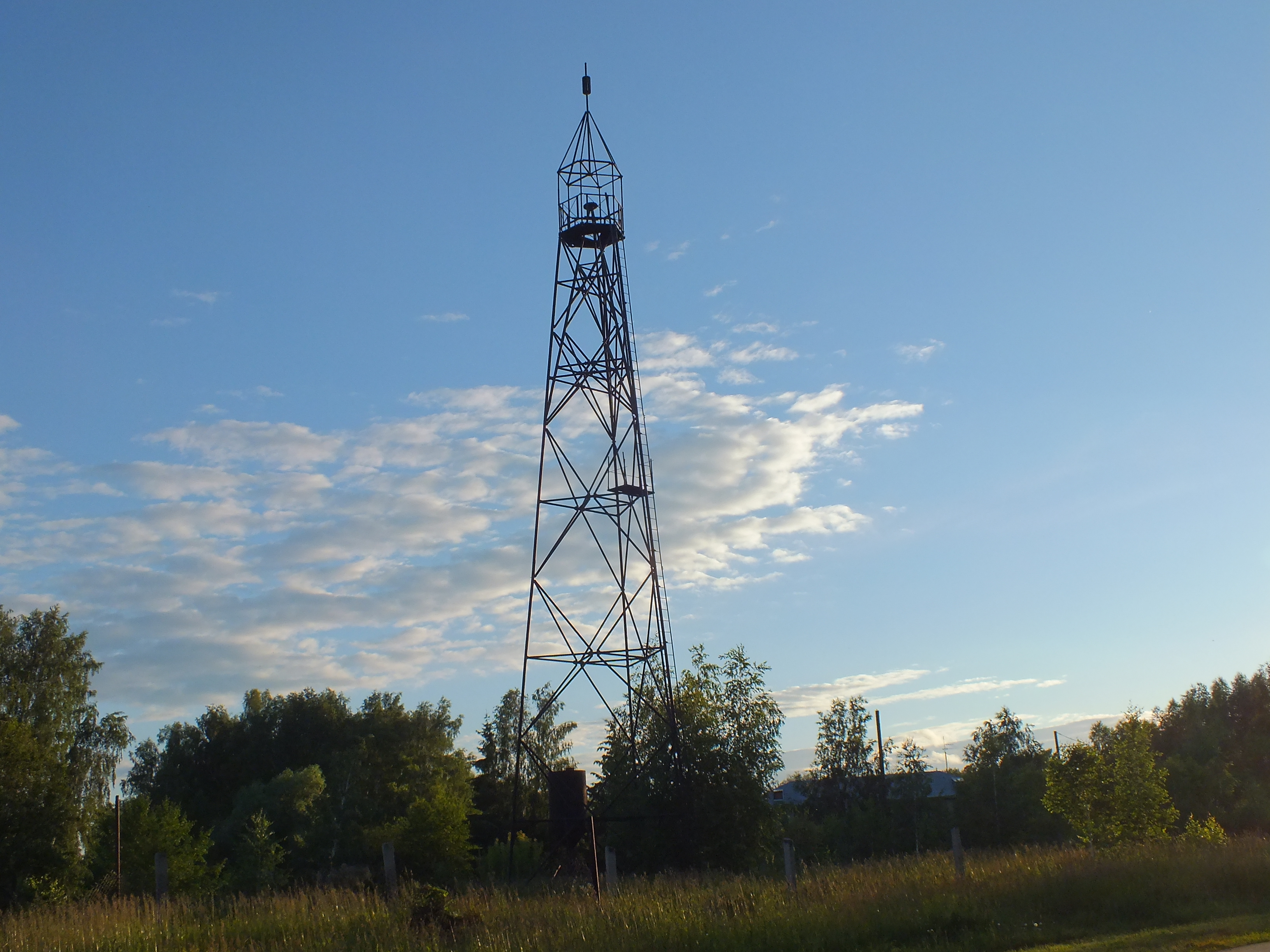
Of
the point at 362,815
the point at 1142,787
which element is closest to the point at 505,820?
the point at 362,815

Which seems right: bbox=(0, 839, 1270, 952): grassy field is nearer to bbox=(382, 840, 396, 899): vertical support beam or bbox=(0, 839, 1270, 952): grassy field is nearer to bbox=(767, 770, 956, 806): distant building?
bbox=(382, 840, 396, 899): vertical support beam

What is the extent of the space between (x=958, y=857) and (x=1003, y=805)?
30732 millimetres

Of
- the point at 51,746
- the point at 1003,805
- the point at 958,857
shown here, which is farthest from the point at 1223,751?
the point at 51,746

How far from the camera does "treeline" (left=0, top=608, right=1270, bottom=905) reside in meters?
27.0

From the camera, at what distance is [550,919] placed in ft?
46.9

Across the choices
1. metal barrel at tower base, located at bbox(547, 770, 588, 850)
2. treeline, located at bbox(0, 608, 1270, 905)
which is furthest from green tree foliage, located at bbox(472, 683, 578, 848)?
metal barrel at tower base, located at bbox(547, 770, 588, 850)

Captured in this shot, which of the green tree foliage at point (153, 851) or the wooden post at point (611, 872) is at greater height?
the wooden post at point (611, 872)

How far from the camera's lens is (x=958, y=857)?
17.7 m

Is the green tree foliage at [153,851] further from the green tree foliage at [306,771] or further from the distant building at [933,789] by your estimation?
the distant building at [933,789]

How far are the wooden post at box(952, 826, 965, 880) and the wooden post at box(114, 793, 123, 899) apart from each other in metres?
17.5

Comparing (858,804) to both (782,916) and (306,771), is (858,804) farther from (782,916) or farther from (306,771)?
(782,916)

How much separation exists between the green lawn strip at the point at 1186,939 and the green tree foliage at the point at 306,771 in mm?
36315

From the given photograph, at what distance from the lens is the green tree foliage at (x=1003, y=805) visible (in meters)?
45.2

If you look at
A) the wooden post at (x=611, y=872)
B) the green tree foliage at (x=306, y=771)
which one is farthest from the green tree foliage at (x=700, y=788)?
the green tree foliage at (x=306, y=771)
